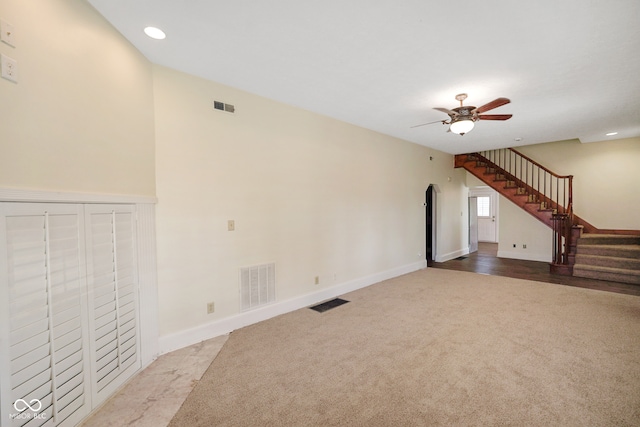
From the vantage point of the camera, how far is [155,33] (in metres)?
2.23

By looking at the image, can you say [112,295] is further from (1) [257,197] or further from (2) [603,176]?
(2) [603,176]

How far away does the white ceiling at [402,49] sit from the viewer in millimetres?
1966

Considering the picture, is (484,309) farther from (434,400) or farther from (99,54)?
(99,54)

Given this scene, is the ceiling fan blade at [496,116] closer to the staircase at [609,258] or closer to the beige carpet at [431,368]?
the beige carpet at [431,368]

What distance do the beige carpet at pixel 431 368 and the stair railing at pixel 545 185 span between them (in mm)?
2384

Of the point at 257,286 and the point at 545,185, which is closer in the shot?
the point at 257,286

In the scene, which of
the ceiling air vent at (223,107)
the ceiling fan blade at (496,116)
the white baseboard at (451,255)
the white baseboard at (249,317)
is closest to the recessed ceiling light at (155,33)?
the ceiling air vent at (223,107)

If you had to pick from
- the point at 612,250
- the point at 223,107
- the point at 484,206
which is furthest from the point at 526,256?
the point at 223,107

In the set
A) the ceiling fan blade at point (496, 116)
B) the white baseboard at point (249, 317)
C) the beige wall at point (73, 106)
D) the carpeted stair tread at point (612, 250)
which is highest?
the ceiling fan blade at point (496, 116)

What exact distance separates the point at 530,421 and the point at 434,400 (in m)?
0.59

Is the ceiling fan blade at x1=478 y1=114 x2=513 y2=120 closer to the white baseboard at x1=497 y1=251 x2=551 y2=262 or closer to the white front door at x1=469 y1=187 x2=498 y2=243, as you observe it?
the white baseboard at x1=497 y1=251 x2=551 y2=262

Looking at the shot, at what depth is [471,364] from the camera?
8.11 feet

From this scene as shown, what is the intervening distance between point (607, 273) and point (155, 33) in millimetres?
8193

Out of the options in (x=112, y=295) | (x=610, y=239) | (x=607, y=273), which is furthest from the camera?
(x=610, y=239)
